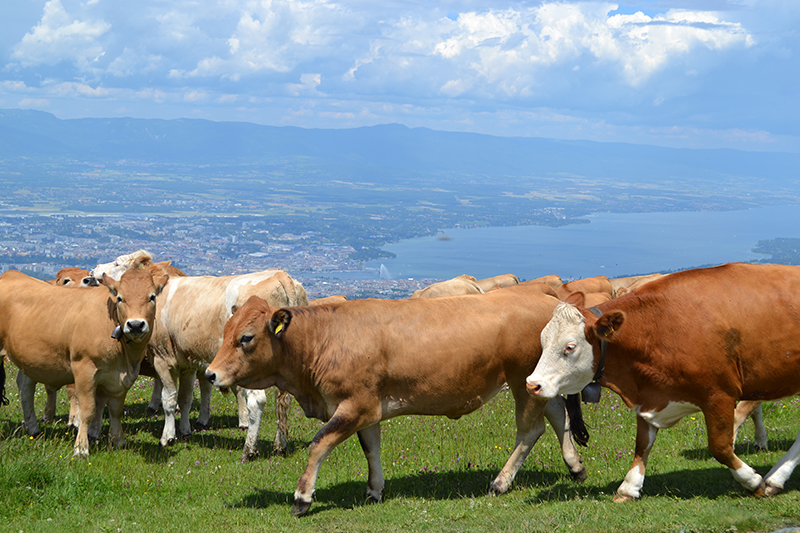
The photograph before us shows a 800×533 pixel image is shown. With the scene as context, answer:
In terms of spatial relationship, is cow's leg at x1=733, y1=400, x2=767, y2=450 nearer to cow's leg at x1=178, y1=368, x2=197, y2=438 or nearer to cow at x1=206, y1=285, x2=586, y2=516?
cow at x1=206, y1=285, x2=586, y2=516

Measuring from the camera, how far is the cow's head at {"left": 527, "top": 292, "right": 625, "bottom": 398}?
308 inches

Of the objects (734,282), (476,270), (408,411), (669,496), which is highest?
(734,282)

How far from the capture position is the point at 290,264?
15888 centimetres

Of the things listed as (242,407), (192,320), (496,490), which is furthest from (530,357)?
(242,407)

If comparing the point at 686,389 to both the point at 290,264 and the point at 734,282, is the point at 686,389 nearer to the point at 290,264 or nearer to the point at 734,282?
the point at 734,282

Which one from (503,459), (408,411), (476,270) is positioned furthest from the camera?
(476,270)

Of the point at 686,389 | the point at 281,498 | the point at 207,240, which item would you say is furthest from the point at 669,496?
the point at 207,240

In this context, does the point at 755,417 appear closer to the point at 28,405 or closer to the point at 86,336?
the point at 86,336

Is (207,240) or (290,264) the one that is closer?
(290,264)

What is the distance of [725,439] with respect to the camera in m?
7.68

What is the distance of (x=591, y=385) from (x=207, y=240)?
186m

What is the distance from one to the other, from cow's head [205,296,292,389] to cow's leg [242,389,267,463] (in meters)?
2.65

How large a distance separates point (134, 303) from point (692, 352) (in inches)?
302

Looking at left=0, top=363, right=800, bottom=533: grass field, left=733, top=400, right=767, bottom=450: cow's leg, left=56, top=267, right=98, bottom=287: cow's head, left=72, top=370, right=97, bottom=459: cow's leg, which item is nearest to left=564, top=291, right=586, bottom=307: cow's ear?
left=0, top=363, right=800, bottom=533: grass field
